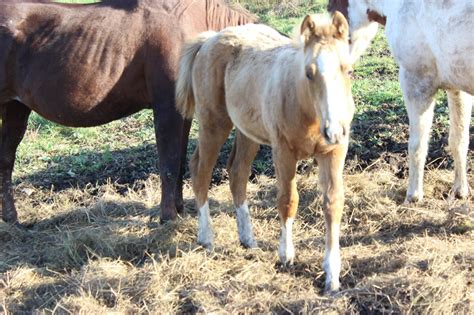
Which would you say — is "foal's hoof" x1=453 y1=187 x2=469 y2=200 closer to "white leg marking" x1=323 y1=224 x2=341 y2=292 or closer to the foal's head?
"white leg marking" x1=323 y1=224 x2=341 y2=292

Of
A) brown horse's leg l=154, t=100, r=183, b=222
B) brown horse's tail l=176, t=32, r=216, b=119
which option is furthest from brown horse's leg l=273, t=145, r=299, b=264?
brown horse's leg l=154, t=100, r=183, b=222

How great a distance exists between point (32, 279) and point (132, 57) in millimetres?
1865

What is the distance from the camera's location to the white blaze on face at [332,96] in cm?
312

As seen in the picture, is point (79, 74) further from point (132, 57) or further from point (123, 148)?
point (123, 148)

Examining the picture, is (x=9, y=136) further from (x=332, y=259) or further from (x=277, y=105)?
(x=332, y=259)

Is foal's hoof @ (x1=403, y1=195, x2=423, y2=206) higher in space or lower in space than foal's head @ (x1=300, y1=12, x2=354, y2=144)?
lower

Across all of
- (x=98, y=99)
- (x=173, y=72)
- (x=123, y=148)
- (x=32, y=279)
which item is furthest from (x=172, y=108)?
(x=123, y=148)

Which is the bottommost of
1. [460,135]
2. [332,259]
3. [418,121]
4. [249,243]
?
[249,243]

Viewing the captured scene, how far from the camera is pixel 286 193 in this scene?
12.9 ft

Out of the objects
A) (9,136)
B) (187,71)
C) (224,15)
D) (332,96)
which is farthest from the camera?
(9,136)

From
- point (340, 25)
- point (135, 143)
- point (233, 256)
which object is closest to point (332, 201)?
point (233, 256)

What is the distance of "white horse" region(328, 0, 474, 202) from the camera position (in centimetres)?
458

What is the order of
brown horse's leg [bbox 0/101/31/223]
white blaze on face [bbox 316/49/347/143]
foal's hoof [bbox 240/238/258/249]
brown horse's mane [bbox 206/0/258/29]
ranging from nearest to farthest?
1. white blaze on face [bbox 316/49/347/143]
2. foal's hoof [bbox 240/238/258/249]
3. brown horse's mane [bbox 206/0/258/29]
4. brown horse's leg [bbox 0/101/31/223]

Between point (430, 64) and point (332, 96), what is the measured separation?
214 centimetres
